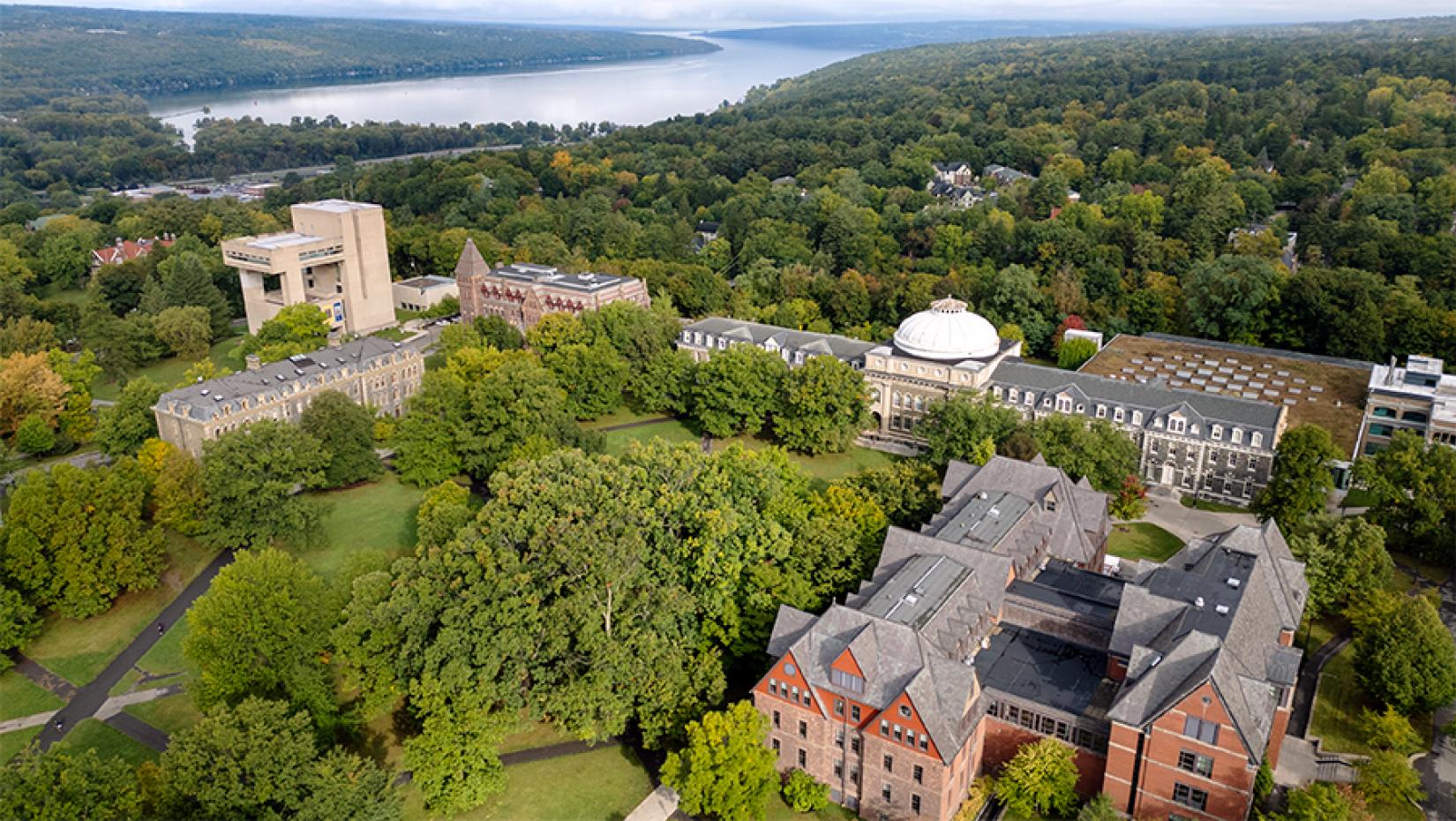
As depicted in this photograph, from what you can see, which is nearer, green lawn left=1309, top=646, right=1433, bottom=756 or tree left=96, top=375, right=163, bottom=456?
green lawn left=1309, top=646, right=1433, bottom=756

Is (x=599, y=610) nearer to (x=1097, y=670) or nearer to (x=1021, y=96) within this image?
(x=1097, y=670)

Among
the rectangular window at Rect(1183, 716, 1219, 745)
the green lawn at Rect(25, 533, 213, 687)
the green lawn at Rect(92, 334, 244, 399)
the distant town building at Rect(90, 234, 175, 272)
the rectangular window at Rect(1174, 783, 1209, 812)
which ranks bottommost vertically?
the green lawn at Rect(92, 334, 244, 399)

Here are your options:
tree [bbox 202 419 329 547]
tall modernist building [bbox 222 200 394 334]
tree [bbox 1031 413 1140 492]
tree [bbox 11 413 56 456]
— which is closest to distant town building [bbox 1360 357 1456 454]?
tree [bbox 1031 413 1140 492]

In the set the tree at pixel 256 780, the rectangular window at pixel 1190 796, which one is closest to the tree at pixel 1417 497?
the rectangular window at pixel 1190 796

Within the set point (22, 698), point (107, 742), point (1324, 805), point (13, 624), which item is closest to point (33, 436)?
point (13, 624)

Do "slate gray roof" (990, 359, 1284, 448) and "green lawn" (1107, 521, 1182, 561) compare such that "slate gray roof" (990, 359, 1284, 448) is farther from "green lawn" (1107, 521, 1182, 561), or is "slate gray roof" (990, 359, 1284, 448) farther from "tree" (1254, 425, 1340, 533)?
"green lawn" (1107, 521, 1182, 561)

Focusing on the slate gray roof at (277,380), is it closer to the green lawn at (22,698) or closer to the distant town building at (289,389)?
the distant town building at (289,389)

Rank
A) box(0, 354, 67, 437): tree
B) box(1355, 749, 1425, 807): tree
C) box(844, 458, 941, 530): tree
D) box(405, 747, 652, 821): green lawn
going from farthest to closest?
box(0, 354, 67, 437): tree < box(844, 458, 941, 530): tree < box(405, 747, 652, 821): green lawn < box(1355, 749, 1425, 807): tree
